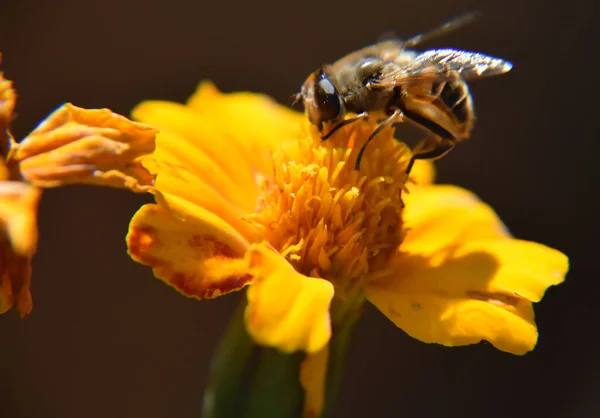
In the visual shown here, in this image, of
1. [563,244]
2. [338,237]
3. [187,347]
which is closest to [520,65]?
[563,244]

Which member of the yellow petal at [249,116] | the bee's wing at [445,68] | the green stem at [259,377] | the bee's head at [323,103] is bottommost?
the green stem at [259,377]

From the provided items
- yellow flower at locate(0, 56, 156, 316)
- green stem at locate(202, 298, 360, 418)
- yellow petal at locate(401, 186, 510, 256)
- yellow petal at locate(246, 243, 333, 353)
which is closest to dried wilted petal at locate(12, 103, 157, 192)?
yellow flower at locate(0, 56, 156, 316)

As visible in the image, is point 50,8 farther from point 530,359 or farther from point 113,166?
point 530,359

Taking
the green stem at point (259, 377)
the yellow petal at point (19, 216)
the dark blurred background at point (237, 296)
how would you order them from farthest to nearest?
the dark blurred background at point (237, 296)
the green stem at point (259, 377)
the yellow petal at point (19, 216)

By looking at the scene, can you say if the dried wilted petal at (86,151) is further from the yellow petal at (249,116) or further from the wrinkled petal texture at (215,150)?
the yellow petal at (249,116)

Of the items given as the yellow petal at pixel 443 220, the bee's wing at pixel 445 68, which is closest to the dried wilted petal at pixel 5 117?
the bee's wing at pixel 445 68

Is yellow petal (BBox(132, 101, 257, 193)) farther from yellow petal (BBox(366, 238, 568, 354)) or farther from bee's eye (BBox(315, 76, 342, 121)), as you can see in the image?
yellow petal (BBox(366, 238, 568, 354))
